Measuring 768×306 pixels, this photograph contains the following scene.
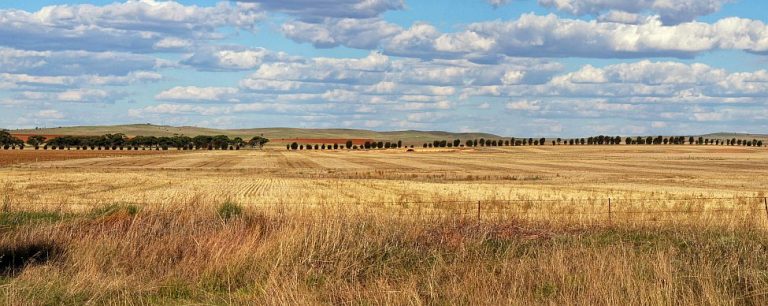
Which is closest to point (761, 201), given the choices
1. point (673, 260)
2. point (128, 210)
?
point (673, 260)

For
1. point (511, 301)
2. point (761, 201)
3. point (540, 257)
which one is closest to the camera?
point (511, 301)

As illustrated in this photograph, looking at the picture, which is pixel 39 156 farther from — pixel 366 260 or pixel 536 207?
pixel 366 260

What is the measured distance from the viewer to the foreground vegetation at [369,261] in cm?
1278

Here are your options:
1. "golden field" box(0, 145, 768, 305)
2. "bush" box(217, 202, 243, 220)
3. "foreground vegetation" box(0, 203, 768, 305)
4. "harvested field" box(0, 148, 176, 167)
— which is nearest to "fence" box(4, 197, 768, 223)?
"bush" box(217, 202, 243, 220)

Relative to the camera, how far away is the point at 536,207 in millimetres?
32344

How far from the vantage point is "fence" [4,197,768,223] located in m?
24.1

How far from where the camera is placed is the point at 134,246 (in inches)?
652

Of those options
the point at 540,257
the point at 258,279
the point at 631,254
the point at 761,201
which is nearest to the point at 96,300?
the point at 258,279

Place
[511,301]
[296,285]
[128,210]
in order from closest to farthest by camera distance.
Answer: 1. [511,301]
2. [296,285]
3. [128,210]

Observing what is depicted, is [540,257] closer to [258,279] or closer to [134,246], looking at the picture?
[258,279]

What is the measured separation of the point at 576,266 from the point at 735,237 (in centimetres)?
490

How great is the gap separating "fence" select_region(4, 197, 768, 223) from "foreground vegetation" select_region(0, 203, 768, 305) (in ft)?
10.5

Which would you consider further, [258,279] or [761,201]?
[761,201]

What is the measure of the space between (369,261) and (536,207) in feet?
58.8
